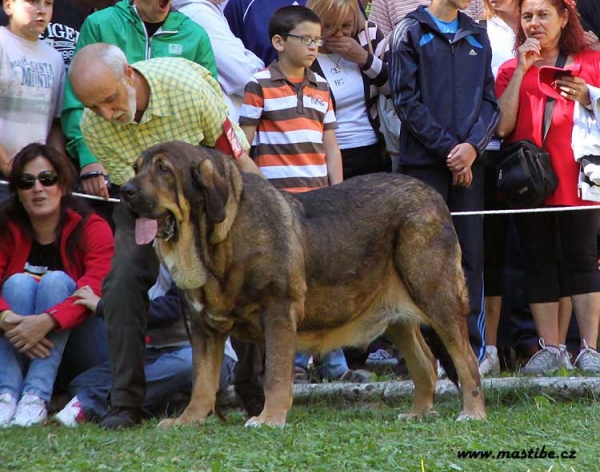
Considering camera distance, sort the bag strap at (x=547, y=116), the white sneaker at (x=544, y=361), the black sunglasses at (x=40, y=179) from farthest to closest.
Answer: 1. the bag strap at (x=547, y=116)
2. the white sneaker at (x=544, y=361)
3. the black sunglasses at (x=40, y=179)

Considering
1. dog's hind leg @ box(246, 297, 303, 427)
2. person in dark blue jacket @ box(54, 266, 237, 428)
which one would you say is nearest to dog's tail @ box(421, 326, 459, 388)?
dog's hind leg @ box(246, 297, 303, 427)

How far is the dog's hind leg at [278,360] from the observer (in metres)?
6.66

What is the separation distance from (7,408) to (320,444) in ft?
7.99

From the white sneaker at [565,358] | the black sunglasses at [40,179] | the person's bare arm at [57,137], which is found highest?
the person's bare arm at [57,137]

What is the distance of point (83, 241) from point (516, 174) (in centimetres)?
322

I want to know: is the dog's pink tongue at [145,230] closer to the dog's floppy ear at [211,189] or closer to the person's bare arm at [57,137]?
the dog's floppy ear at [211,189]

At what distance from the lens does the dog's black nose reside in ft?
21.1

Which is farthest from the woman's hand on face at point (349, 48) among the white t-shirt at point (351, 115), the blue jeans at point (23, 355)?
the blue jeans at point (23, 355)

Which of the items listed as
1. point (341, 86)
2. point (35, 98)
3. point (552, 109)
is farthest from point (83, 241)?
point (552, 109)

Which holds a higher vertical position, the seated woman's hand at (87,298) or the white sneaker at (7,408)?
the seated woman's hand at (87,298)

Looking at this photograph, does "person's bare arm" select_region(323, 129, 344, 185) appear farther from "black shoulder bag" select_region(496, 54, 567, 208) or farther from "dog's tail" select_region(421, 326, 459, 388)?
"dog's tail" select_region(421, 326, 459, 388)

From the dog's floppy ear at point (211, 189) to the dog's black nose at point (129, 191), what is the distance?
36 cm

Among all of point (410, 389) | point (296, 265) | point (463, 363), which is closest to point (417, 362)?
point (463, 363)

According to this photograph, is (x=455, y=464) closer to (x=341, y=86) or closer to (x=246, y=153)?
(x=246, y=153)
